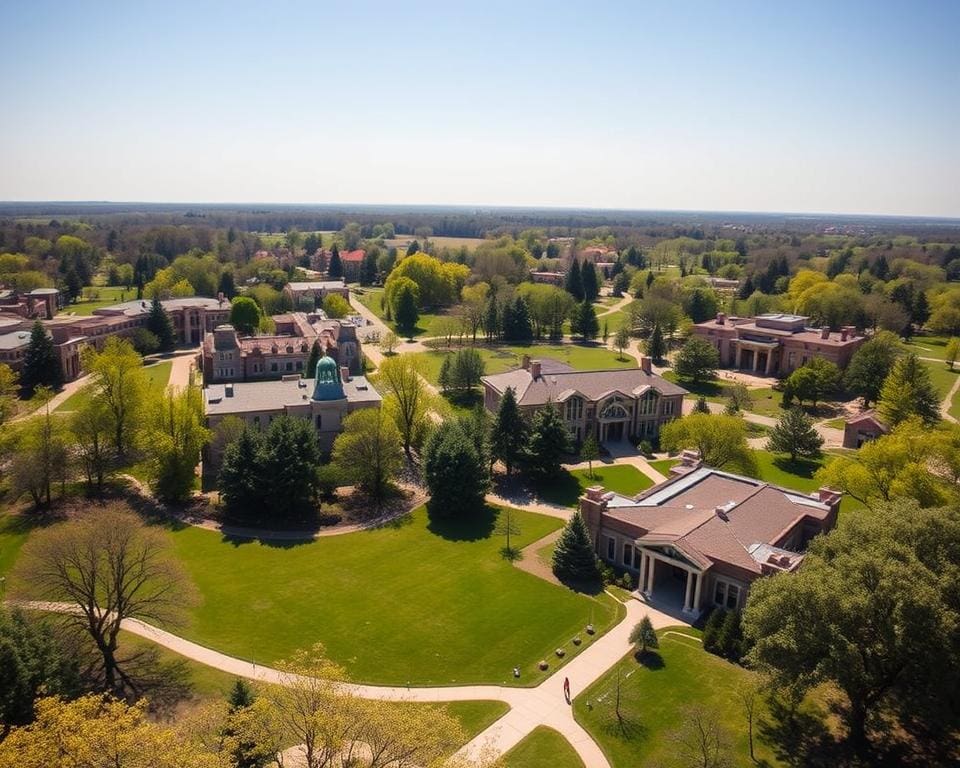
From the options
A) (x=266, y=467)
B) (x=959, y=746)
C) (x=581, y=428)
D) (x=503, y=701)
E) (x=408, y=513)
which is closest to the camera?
(x=959, y=746)

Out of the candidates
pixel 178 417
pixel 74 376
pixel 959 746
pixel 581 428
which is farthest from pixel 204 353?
pixel 959 746

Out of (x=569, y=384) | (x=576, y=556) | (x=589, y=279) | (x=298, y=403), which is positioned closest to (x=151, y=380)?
(x=298, y=403)

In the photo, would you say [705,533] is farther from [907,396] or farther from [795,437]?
[907,396]

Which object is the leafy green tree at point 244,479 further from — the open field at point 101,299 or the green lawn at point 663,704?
the open field at point 101,299

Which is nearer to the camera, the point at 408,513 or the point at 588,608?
the point at 588,608

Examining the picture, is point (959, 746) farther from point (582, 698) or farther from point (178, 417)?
point (178, 417)

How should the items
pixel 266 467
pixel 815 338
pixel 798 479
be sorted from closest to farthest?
pixel 266 467 → pixel 798 479 → pixel 815 338

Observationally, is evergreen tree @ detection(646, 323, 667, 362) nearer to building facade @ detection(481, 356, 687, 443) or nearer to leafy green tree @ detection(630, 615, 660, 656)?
building facade @ detection(481, 356, 687, 443)
